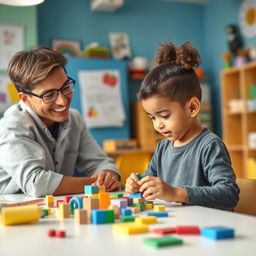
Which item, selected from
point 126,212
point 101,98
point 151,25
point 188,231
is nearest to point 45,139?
point 126,212

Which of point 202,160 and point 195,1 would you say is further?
point 195,1

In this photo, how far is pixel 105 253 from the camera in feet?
1.98

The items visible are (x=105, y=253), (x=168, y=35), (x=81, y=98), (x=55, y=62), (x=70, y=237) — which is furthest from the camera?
(x=168, y=35)

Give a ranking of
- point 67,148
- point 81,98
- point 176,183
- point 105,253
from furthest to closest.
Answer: point 81,98, point 67,148, point 176,183, point 105,253

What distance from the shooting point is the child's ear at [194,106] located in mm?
1351

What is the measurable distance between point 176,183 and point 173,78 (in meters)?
0.33

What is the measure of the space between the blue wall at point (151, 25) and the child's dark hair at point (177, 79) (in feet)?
11.7

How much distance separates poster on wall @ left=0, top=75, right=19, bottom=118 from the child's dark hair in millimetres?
2925

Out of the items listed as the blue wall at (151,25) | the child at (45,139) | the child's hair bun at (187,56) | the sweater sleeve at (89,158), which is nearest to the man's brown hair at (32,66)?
Result: the child at (45,139)

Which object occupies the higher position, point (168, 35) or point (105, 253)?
point (168, 35)

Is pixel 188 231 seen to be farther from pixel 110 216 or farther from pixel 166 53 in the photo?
pixel 166 53

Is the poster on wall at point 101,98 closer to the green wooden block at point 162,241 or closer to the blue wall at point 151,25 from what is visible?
the blue wall at point 151,25

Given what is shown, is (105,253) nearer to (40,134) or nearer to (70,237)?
(70,237)

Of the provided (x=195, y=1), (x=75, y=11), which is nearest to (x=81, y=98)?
Result: (x=75, y=11)
